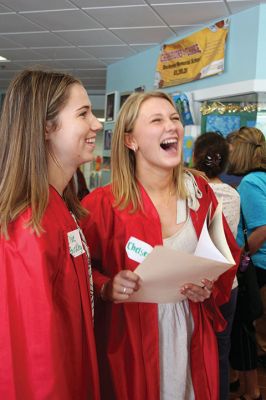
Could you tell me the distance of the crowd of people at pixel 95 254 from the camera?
0.96 metres

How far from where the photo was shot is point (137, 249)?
139 centimetres

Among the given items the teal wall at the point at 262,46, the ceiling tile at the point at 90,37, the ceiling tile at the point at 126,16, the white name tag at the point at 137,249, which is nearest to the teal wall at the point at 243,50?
the teal wall at the point at 262,46

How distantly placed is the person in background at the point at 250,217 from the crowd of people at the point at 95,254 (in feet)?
1.67

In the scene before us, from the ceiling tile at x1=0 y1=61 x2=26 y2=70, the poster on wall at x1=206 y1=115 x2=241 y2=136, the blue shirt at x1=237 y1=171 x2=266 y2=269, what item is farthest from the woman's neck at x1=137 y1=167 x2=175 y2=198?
the ceiling tile at x1=0 y1=61 x2=26 y2=70

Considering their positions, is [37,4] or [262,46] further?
[37,4]

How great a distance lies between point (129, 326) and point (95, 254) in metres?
0.28

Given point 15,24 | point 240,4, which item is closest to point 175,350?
point 240,4

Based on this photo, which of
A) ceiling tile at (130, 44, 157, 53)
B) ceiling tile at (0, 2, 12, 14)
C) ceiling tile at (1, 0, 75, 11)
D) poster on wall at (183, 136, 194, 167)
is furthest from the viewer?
ceiling tile at (130, 44, 157, 53)

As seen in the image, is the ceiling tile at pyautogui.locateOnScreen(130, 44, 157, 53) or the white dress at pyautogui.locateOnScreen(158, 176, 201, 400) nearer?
the white dress at pyautogui.locateOnScreen(158, 176, 201, 400)

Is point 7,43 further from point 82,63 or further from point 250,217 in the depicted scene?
point 250,217

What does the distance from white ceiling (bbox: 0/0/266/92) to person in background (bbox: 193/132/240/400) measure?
2.13 meters

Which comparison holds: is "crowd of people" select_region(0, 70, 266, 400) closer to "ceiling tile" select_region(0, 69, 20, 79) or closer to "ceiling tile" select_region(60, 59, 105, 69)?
"ceiling tile" select_region(60, 59, 105, 69)

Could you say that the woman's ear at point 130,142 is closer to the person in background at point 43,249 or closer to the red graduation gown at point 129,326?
the red graduation gown at point 129,326

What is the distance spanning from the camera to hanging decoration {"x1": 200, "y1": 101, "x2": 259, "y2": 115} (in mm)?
3946
